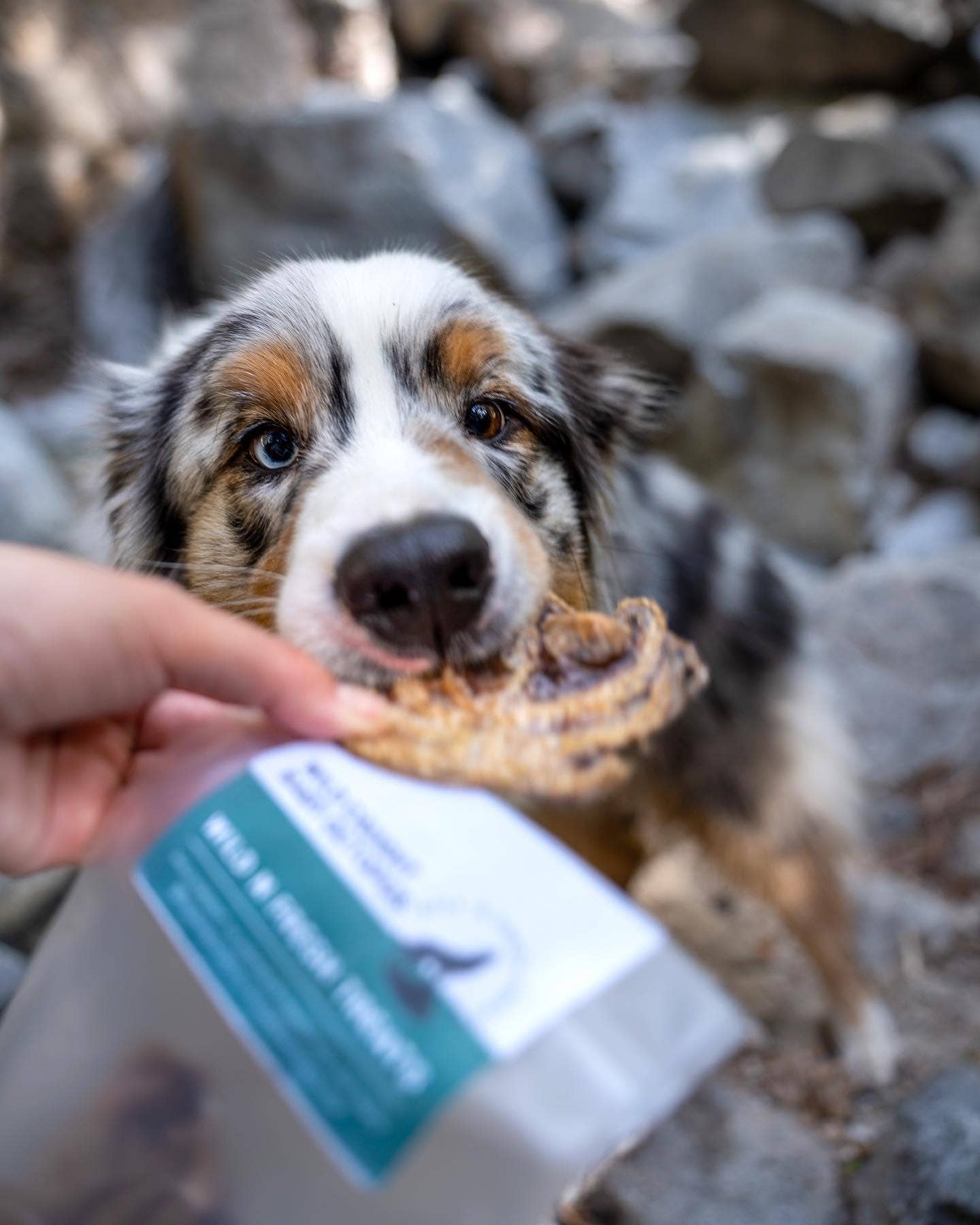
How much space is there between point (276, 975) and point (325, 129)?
15.0ft

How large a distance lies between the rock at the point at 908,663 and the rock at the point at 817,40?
4.79 meters

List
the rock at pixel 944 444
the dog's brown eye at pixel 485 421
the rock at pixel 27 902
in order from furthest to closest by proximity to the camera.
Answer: the rock at pixel 944 444, the dog's brown eye at pixel 485 421, the rock at pixel 27 902

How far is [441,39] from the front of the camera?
26.1 ft

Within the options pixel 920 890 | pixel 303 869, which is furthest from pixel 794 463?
pixel 303 869

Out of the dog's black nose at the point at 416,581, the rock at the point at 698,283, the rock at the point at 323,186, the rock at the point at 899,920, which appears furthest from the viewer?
the rock at the point at 323,186

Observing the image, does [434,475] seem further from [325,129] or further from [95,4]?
[95,4]

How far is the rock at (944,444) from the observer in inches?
156

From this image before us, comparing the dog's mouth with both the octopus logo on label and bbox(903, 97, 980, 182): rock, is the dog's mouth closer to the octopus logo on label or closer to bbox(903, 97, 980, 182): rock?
the octopus logo on label

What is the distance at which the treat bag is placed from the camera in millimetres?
693

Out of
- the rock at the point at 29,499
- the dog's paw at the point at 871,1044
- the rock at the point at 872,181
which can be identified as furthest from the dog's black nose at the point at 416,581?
the rock at the point at 872,181

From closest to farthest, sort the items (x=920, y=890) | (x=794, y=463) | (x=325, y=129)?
(x=920, y=890), (x=794, y=463), (x=325, y=129)

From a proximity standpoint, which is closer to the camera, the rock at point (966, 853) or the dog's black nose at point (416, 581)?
the dog's black nose at point (416, 581)

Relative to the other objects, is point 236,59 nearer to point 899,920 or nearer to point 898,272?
point 898,272

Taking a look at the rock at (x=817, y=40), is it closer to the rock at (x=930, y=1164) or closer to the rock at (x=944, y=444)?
the rock at (x=944, y=444)
